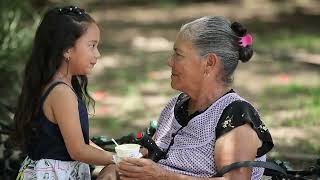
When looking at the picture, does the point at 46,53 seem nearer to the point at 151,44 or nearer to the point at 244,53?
the point at 244,53

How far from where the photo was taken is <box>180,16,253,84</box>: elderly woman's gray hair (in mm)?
3125

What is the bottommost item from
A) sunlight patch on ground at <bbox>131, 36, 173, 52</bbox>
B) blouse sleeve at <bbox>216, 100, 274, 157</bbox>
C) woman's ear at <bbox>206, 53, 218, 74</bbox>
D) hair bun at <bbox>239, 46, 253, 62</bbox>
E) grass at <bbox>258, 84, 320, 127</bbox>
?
sunlight patch on ground at <bbox>131, 36, 173, 52</bbox>

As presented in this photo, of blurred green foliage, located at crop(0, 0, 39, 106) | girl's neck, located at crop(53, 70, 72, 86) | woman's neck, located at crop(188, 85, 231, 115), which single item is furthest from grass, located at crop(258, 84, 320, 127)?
girl's neck, located at crop(53, 70, 72, 86)

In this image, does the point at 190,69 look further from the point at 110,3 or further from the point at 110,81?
the point at 110,3

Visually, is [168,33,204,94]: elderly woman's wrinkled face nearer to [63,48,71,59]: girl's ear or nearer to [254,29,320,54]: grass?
[63,48,71,59]: girl's ear

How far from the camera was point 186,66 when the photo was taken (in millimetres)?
3199

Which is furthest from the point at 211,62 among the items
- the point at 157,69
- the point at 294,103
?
the point at 157,69

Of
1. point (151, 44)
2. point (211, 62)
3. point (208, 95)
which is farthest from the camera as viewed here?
point (151, 44)

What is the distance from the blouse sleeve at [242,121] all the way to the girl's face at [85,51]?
0.68m

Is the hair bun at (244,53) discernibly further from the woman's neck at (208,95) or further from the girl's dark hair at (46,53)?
the girl's dark hair at (46,53)

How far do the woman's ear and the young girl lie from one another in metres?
0.53

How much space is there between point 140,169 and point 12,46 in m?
3.47

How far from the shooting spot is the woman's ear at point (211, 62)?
3.13 m

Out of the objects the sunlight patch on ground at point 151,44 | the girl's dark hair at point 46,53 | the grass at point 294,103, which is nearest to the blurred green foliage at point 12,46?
the grass at point 294,103
